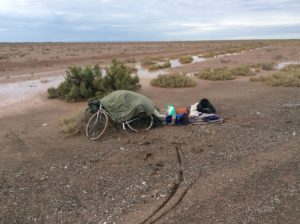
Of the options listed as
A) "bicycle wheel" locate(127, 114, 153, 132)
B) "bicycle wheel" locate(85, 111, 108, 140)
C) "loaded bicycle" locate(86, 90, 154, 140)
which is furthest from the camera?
"bicycle wheel" locate(127, 114, 153, 132)

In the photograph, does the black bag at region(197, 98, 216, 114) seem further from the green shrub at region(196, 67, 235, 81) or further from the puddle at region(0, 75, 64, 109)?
the green shrub at region(196, 67, 235, 81)

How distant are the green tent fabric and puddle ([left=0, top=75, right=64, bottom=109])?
5.80 meters

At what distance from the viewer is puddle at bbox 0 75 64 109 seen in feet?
47.1

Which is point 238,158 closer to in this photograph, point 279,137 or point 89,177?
point 279,137

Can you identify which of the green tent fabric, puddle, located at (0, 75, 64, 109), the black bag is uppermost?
the green tent fabric

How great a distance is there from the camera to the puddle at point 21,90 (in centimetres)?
1435

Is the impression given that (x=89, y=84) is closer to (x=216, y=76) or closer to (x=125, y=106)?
(x=125, y=106)

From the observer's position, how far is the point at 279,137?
8.22 m

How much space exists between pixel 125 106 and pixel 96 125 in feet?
2.69

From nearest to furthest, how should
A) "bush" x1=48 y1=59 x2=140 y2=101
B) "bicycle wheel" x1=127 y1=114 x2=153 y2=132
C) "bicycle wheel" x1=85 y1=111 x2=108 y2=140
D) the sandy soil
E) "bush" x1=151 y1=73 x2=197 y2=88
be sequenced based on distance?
the sandy soil → "bicycle wheel" x1=85 y1=111 x2=108 y2=140 → "bicycle wheel" x1=127 y1=114 x2=153 y2=132 → "bush" x1=48 y1=59 x2=140 y2=101 → "bush" x1=151 y1=73 x2=197 y2=88

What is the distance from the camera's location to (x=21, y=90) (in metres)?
16.8

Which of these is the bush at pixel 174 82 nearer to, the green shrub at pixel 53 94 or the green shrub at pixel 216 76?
the green shrub at pixel 216 76

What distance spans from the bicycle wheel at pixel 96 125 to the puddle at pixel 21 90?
559 centimetres

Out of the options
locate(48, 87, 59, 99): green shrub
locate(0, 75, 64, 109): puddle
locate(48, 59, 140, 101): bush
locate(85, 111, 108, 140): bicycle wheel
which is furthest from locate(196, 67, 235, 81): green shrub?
locate(85, 111, 108, 140): bicycle wheel
